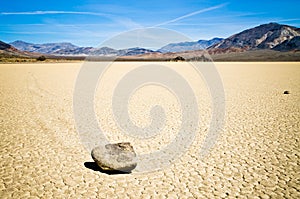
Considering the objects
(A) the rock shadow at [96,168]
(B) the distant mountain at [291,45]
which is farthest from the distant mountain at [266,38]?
(A) the rock shadow at [96,168]

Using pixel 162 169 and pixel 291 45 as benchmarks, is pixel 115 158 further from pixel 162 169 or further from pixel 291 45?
pixel 291 45

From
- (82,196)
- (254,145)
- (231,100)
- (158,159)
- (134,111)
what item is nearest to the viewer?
(82,196)

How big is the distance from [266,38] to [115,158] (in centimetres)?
16141

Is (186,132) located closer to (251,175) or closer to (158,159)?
(158,159)

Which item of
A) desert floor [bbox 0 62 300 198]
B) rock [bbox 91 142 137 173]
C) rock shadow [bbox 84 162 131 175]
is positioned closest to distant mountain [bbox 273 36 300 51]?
desert floor [bbox 0 62 300 198]

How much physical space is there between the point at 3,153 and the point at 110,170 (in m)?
2.40

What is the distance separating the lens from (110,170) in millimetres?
4016

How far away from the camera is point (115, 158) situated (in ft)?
13.1

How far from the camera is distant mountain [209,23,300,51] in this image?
116981 mm

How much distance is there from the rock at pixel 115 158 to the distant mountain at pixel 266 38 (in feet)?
389

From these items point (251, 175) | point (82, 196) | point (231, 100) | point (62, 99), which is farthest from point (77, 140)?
point (231, 100)

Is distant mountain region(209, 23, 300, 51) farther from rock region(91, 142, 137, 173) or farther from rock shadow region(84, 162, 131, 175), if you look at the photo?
rock shadow region(84, 162, 131, 175)

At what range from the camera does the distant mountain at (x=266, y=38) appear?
117 metres

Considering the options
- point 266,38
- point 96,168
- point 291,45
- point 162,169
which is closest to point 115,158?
point 96,168
